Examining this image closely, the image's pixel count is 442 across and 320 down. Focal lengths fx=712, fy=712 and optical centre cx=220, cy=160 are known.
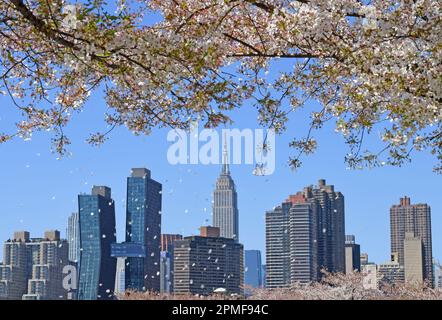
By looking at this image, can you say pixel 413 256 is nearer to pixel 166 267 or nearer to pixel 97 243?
pixel 166 267

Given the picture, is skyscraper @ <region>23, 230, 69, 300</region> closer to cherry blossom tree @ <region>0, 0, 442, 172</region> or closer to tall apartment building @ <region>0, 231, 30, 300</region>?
tall apartment building @ <region>0, 231, 30, 300</region>

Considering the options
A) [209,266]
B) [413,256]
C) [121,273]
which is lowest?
[121,273]

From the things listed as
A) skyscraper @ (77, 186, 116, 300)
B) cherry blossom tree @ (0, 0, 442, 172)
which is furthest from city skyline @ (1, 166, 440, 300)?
cherry blossom tree @ (0, 0, 442, 172)

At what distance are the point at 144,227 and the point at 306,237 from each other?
1445 inches

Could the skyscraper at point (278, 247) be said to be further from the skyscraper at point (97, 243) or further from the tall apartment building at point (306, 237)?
the skyscraper at point (97, 243)

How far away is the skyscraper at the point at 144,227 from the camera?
112375mm

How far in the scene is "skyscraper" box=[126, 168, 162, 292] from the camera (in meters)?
112

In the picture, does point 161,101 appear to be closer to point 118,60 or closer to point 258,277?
point 118,60

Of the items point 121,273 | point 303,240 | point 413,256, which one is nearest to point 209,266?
point 303,240

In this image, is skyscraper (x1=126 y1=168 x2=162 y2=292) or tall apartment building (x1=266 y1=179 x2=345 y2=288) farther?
skyscraper (x1=126 y1=168 x2=162 y2=292)

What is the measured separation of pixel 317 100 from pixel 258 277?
120 m

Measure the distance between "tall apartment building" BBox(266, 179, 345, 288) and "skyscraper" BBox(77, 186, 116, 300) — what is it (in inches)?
1330

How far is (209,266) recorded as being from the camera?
82188 mm

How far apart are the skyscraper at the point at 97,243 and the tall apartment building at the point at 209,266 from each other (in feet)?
114
